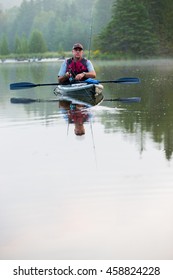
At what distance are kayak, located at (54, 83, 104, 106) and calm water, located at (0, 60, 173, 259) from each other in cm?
461

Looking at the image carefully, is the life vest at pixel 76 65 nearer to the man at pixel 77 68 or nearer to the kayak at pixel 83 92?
the man at pixel 77 68

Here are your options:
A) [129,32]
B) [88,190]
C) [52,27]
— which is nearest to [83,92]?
[88,190]

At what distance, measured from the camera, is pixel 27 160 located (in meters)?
11.2

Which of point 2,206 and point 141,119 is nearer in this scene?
point 2,206

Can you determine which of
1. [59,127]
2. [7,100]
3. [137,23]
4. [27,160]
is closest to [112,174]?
[27,160]

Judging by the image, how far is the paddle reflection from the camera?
1484 cm

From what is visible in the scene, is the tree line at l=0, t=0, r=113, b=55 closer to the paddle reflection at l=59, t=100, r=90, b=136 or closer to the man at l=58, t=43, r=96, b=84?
the man at l=58, t=43, r=96, b=84

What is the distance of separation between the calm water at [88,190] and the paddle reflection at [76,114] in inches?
7.2

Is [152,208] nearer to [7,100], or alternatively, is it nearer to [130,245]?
[130,245]

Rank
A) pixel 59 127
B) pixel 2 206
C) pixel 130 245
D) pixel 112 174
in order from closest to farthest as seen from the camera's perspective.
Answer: pixel 130 245 < pixel 2 206 < pixel 112 174 < pixel 59 127

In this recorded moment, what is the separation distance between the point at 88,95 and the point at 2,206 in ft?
42.4

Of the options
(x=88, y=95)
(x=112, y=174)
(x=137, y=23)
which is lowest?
(x=137, y=23)

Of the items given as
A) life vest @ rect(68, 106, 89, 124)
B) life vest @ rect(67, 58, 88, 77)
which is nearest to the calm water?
life vest @ rect(68, 106, 89, 124)

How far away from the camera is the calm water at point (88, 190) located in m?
6.95
